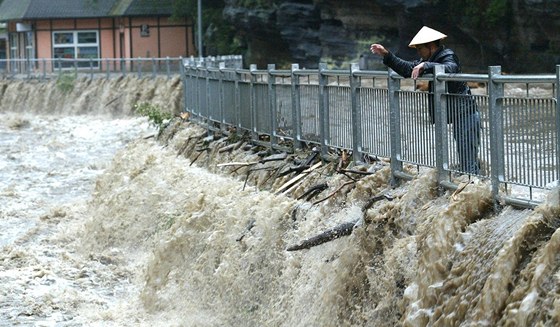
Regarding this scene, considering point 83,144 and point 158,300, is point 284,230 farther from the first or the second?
point 83,144

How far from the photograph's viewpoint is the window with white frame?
6556 centimetres

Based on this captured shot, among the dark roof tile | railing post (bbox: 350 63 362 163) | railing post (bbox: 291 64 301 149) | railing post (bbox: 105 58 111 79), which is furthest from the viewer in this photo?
the dark roof tile

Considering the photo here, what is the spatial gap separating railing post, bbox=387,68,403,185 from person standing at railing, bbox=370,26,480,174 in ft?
1.39

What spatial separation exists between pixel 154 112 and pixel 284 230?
601 inches

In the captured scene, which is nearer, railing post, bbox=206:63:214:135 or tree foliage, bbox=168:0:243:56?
railing post, bbox=206:63:214:135

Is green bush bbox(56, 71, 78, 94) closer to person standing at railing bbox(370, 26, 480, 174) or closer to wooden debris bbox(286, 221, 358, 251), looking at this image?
wooden debris bbox(286, 221, 358, 251)

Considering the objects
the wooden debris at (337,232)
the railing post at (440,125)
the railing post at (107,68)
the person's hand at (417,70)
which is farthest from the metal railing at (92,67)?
the railing post at (440,125)

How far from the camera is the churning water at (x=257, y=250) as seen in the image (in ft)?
29.8

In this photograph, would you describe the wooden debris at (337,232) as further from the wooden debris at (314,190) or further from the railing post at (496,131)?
the railing post at (496,131)

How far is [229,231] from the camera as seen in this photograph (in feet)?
50.3

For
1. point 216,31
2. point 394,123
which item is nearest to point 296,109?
point 394,123

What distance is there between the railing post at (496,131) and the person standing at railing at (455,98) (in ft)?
1.76

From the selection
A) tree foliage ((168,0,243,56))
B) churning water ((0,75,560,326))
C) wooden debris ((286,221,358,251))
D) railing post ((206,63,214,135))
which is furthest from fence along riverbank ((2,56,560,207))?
tree foliage ((168,0,243,56))

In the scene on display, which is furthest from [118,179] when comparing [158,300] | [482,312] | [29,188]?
[482,312]
